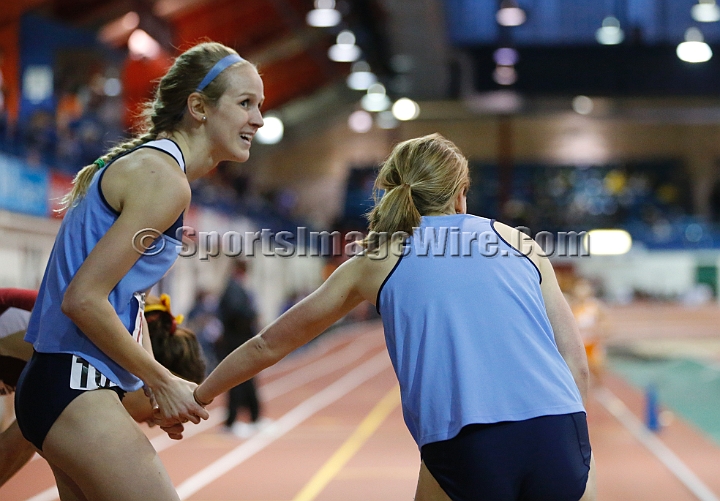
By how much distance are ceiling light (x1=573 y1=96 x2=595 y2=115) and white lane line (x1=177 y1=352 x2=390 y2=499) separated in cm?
1802

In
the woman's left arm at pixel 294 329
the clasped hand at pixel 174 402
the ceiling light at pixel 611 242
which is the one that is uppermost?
the ceiling light at pixel 611 242

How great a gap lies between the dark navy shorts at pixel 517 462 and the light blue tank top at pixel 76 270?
95 centimetres

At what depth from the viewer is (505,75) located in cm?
2488

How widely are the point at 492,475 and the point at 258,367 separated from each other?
2.65 ft

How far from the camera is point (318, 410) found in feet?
42.3

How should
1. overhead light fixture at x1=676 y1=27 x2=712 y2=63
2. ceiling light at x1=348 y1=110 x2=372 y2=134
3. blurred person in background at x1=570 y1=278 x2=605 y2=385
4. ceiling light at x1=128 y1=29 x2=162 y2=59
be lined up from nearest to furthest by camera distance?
blurred person in background at x1=570 y1=278 x2=605 y2=385 → overhead light fixture at x1=676 y1=27 x2=712 y2=63 → ceiling light at x1=128 y1=29 x2=162 y2=59 → ceiling light at x1=348 y1=110 x2=372 y2=134

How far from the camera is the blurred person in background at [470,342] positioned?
7.37ft

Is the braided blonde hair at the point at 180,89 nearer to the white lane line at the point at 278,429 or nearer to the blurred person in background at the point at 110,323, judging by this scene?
the blurred person in background at the point at 110,323

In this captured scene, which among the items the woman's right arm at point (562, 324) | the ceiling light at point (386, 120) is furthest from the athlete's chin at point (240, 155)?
the ceiling light at point (386, 120)

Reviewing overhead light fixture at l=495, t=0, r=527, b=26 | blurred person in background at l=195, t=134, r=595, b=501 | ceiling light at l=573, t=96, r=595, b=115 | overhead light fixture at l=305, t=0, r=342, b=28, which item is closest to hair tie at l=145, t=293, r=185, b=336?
blurred person in background at l=195, t=134, r=595, b=501

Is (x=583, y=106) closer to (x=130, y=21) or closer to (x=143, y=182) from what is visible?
(x=130, y=21)

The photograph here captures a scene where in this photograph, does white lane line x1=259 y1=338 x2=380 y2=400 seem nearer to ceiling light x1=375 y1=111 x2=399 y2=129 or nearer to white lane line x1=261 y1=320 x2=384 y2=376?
white lane line x1=261 y1=320 x2=384 y2=376

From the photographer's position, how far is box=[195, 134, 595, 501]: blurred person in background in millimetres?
2246

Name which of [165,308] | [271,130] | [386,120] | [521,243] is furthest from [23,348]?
[386,120]
